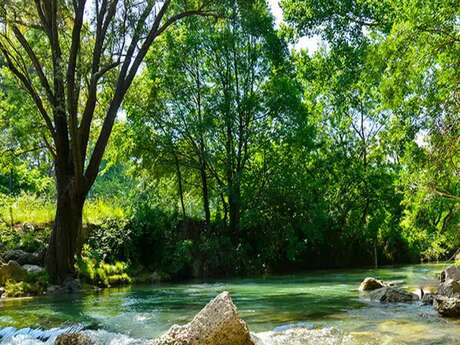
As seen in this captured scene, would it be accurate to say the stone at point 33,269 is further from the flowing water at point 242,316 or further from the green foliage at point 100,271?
the flowing water at point 242,316

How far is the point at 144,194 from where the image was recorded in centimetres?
2583

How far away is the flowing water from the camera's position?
27.0ft

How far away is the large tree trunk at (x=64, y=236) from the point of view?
16828 millimetres

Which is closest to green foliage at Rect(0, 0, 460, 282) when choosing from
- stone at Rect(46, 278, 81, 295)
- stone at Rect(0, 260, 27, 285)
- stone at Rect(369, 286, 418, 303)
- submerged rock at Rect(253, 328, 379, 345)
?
stone at Rect(46, 278, 81, 295)

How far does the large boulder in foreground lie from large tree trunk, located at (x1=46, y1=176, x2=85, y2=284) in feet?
37.5

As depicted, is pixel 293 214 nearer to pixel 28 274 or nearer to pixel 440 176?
pixel 28 274

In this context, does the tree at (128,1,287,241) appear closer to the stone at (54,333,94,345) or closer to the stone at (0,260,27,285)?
the stone at (0,260,27,285)

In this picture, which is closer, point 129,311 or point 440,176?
point 440,176

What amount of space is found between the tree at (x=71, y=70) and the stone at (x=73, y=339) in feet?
29.1

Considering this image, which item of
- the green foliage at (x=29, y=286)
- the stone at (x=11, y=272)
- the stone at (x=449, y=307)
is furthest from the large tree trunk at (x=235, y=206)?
the stone at (x=449, y=307)

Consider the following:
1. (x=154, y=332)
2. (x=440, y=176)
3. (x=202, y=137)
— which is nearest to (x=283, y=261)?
(x=202, y=137)

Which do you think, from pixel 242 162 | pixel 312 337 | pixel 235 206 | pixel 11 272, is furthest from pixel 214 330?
pixel 242 162

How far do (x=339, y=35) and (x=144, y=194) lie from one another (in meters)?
12.1

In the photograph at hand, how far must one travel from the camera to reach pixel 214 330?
6152 millimetres
